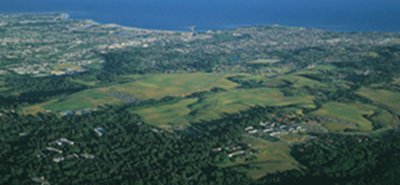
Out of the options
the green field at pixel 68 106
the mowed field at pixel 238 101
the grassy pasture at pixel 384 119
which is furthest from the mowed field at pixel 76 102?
the grassy pasture at pixel 384 119

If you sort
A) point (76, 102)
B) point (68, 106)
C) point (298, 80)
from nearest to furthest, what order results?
1. point (68, 106)
2. point (76, 102)
3. point (298, 80)

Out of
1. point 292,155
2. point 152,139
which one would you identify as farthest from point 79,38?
point 292,155

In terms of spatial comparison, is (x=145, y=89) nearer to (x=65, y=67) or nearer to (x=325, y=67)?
(x=65, y=67)

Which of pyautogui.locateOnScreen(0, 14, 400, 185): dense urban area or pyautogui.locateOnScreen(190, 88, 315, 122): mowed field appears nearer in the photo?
pyautogui.locateOnScreen(0, 14, 400, 185): dense urban area

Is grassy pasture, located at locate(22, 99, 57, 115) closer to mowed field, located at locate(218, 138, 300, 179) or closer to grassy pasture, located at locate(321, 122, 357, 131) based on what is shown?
mowed field, located at locate(218, 138, 300, 179)

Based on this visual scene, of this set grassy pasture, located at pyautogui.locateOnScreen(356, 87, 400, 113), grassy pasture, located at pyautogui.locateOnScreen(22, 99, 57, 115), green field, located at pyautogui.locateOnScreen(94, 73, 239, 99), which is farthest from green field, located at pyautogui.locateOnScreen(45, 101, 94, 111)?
grassy pasture, located at pyautogui.locateOnScreen(356, 87, 400, 113)

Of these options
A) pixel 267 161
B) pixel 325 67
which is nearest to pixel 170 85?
pixel 267 161
